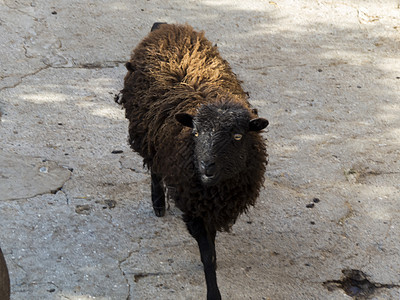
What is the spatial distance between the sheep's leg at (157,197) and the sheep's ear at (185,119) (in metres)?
1.08

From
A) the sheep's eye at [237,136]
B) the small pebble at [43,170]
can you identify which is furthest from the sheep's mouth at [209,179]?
the small pebble at [43,170]

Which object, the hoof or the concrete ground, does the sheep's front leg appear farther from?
the hoof

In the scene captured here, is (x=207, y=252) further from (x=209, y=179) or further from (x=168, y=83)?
(x=168, y=83)

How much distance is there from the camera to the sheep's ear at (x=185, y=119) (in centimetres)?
369

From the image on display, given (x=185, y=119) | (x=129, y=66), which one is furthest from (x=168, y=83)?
(x=185, y=119)

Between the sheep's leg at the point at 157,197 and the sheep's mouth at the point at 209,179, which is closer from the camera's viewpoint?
the sheep's mouth at the point at 209,179

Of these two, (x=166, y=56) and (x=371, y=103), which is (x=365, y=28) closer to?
(x=371, y=103)

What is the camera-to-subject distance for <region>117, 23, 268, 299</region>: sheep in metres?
3.62

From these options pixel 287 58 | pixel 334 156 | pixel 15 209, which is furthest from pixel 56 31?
pixel 334 156

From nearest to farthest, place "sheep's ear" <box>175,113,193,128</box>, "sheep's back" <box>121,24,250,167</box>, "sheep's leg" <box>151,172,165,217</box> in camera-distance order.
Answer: "sheep's ear" <box>175,113,193,128</box> → "sheep's back" <box>121,24,250,167</box> → "sheep's leg" <box>151,172,165,217</box>

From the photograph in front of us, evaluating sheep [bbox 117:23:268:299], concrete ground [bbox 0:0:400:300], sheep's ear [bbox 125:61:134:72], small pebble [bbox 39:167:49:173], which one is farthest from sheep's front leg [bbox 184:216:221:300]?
small pebble [bbox 39:167:49:173]

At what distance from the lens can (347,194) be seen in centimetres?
507

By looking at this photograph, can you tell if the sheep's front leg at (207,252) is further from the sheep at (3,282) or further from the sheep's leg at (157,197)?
the sheep at (3,282)

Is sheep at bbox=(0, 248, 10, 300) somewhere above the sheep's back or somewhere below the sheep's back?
below
